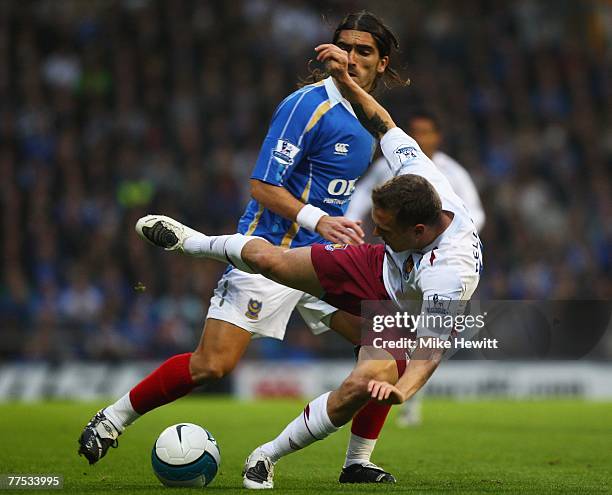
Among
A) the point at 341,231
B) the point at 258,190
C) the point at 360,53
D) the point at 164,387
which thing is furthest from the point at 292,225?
the point at 164,387

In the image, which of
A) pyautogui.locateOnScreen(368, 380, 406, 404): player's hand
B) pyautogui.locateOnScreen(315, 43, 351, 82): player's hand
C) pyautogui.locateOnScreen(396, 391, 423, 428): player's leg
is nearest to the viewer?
pyautogui.locateOnScreen(368, 380, 406, 404): player's hand

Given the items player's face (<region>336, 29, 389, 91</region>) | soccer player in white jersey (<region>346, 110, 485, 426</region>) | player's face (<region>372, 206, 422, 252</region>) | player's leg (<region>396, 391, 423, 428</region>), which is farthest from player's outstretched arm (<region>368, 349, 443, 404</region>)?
player's leg (<region>396, 391, 423, 428</region>)

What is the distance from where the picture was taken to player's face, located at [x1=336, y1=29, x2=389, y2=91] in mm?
6668

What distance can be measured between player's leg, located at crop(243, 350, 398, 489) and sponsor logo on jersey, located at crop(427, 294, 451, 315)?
1.37 feet

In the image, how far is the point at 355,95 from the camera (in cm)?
642

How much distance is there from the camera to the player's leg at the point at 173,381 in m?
6.45

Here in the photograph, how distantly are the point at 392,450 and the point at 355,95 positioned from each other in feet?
10.2

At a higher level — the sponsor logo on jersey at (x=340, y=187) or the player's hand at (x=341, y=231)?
the sponsor logo on jersey at (x=340, y=187)

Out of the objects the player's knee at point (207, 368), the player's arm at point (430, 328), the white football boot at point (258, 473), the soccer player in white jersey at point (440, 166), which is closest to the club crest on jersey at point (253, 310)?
the player's knee at point (207, 368)

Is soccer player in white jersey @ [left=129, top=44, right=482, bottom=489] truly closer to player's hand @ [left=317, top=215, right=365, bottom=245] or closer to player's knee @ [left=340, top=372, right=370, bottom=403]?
player's knee @ [left=340, top=372, right=370, bottom=403]

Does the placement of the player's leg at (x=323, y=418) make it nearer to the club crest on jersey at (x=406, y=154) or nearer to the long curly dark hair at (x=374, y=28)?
the club crest on jersey at (x=406, y=154)

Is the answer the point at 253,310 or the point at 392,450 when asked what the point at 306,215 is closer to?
the point at 253,310

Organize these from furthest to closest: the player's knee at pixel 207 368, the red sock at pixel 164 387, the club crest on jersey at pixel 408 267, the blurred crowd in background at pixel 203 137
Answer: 1. the blurred crowd in background at pixel 203 137
2. the red sock at pixel 164 387
3. the player's knee at pixel 207 368
4. the club crest on jersey at pixel 408 267

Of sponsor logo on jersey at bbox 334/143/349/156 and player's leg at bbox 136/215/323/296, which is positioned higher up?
sponsor logo on jersey at bbox 334/143/349/156
